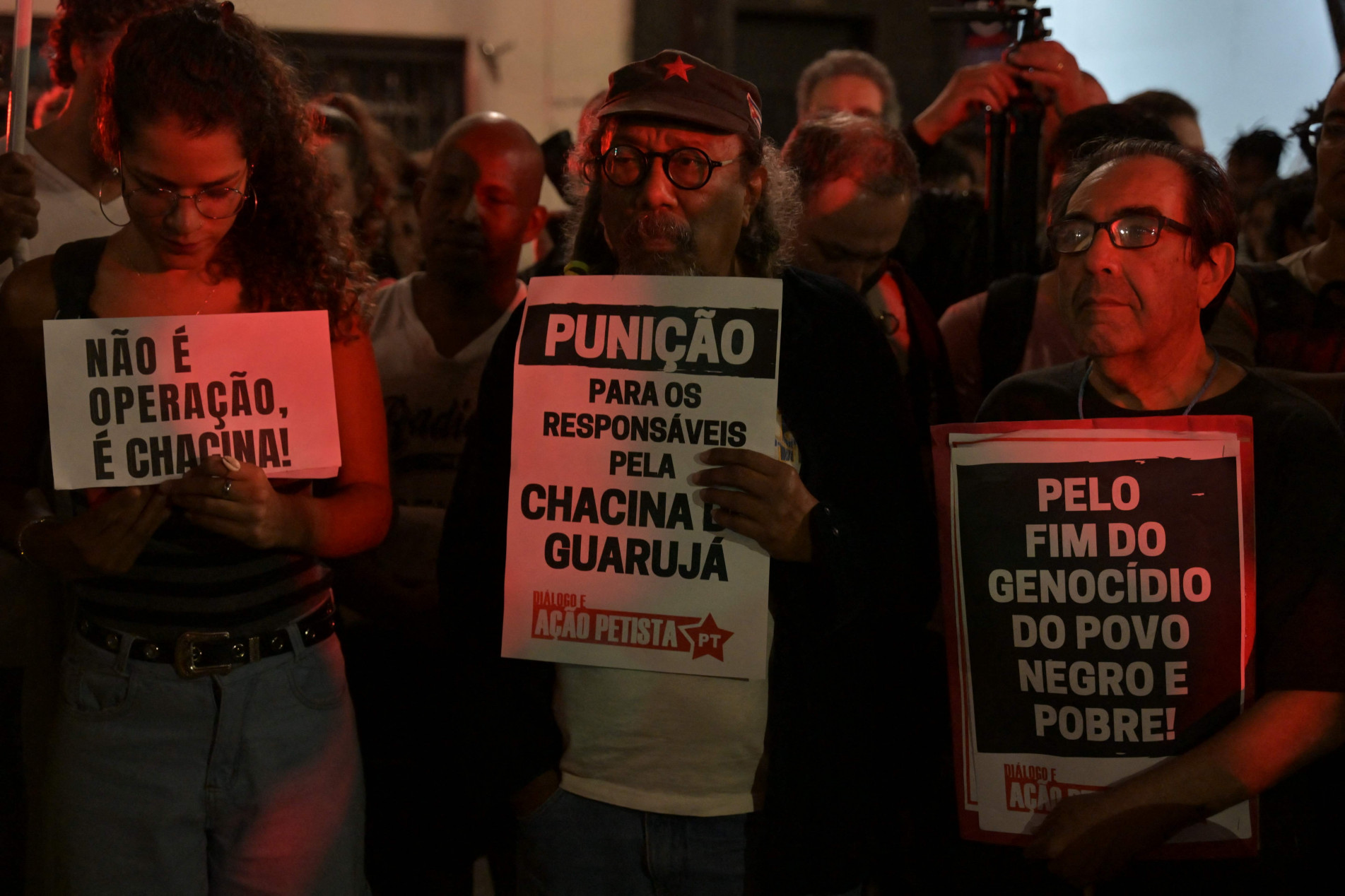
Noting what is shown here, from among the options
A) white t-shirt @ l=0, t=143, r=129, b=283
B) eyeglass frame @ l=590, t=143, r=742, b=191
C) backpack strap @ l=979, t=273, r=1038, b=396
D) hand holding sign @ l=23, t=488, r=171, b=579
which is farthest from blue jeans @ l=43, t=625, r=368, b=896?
backpack strap @ l=979, t=273, r=1038, b=396

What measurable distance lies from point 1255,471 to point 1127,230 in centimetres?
39

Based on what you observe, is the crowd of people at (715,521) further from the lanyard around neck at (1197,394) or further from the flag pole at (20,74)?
the flag pole at (20,74)

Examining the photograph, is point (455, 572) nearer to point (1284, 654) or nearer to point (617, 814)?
point (617, 814)

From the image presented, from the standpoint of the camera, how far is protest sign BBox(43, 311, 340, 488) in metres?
1.77

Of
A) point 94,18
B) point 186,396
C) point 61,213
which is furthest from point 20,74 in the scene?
point 186,396

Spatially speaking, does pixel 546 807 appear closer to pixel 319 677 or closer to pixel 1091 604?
pixel 319 677

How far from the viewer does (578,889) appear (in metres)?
1.83

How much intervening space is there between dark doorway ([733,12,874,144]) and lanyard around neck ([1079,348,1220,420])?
6401 millimetres

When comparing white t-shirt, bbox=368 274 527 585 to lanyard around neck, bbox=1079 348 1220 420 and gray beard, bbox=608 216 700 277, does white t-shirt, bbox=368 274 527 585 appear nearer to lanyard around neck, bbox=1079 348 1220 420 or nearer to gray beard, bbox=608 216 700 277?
gray beard, bbox=608 216 700 277

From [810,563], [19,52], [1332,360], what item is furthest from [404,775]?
[1332,360]

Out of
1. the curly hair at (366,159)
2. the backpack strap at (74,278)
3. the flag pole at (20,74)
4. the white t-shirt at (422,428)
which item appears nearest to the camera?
the backpack strap at (74,278)

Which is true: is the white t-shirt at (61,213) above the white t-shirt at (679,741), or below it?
above

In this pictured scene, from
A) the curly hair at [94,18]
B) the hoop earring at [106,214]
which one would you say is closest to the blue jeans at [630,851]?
the hoop earring at [106,214]

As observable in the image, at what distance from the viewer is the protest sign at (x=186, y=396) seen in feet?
5.81
